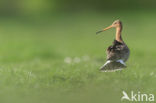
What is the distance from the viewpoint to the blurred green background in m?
7.50

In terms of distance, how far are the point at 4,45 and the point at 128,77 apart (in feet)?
28.2

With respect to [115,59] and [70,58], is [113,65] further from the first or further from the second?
[70,58]

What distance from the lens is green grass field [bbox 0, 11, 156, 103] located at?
7.41 meters

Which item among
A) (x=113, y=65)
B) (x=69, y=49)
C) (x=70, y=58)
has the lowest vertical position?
(x=113, y=65)

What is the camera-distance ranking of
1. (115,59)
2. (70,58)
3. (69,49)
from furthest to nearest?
(69,49)
(70,58)
(115,59)

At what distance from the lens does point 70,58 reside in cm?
1238

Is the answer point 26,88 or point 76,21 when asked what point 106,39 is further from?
point 26,88

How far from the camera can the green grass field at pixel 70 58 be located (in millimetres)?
7406

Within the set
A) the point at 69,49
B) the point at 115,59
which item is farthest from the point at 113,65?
the point at 69,49

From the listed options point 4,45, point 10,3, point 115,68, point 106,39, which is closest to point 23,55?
point 4,45

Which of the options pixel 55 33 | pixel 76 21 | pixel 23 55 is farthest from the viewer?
pixel 76 21

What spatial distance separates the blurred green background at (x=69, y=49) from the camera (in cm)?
750

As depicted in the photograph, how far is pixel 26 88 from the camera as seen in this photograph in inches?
295

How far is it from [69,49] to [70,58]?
3153 millimetres
